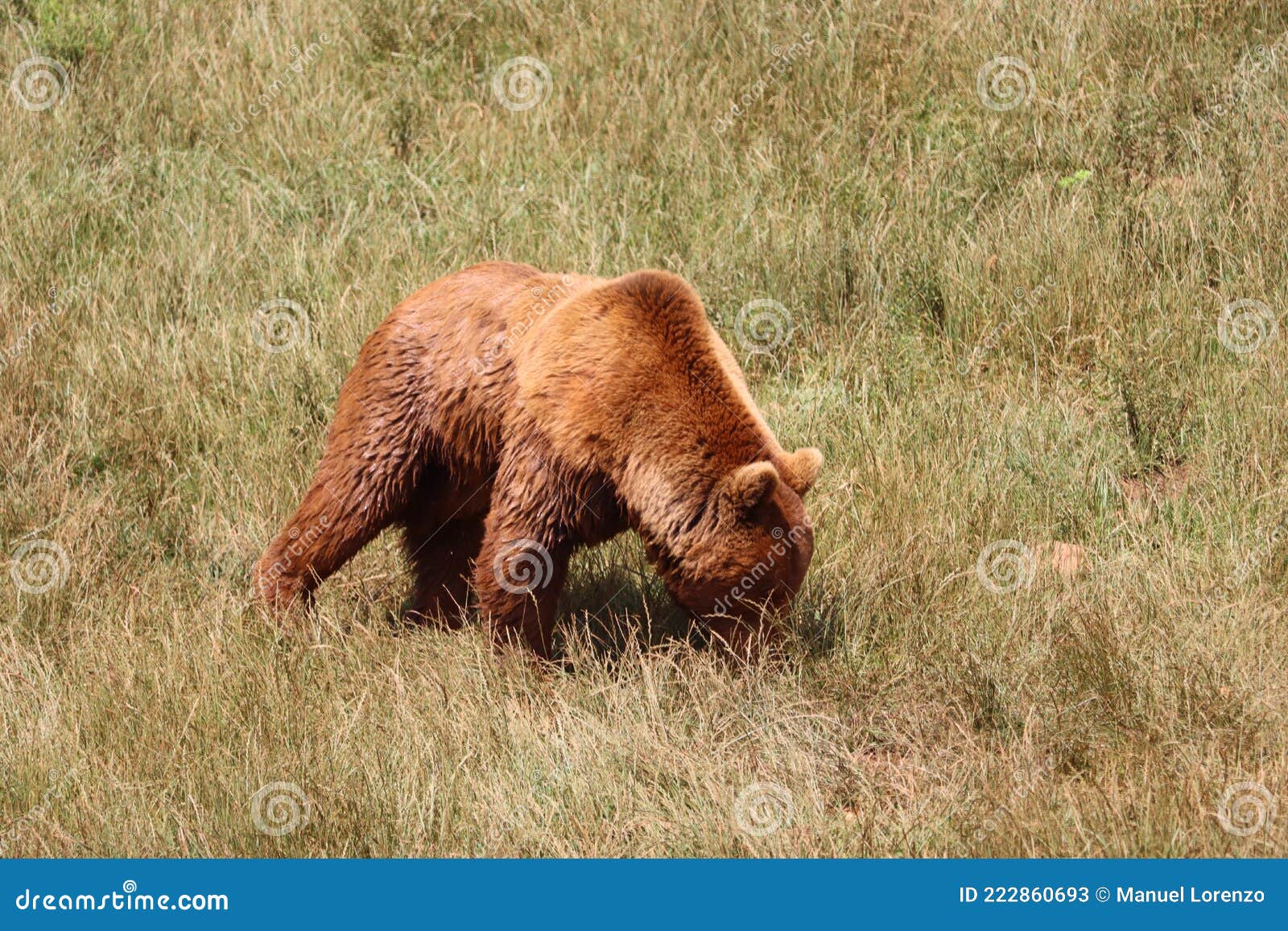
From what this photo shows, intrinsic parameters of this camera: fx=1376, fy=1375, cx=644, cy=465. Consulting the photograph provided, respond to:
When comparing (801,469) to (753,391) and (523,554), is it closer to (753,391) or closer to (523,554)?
(523,554)

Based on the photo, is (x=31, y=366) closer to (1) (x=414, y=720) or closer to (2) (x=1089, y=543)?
(1) (x=414, y=720)

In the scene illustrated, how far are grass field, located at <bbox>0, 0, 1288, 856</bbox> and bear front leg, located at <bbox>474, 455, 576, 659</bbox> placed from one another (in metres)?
0.17

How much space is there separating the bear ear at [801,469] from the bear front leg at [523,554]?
0.81 meters

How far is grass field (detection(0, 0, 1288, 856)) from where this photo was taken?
15.1ft

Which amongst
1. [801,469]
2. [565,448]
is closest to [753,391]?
[801,469]

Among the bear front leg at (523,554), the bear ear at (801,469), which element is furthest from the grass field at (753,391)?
the bear ear at (801,469)

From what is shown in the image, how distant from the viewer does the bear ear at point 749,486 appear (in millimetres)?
4750

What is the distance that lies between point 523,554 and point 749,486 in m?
0.92

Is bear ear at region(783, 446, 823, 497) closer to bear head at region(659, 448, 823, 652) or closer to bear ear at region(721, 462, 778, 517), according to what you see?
bear head at region(659, 448, 823, 652)

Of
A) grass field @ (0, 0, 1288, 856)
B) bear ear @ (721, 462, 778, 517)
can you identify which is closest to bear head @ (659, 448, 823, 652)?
bear ear @ (721, 462, 778, 517)

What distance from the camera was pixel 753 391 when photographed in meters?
7.31

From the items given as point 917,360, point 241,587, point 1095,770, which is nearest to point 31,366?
point 241,587

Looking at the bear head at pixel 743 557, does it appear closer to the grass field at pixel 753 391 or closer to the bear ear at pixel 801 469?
the bear ear at pixel 801 469

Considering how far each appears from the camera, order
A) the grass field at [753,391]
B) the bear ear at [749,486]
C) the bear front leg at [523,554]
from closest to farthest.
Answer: the grass field at [753,391], the bear ear at [749,486], the bear front leg at [523,554]
